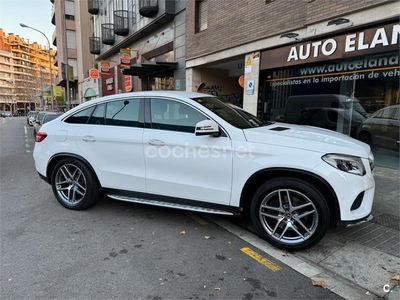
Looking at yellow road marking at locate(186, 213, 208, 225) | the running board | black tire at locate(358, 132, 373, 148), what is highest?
black tire at locate(358, 132, 373, 148)

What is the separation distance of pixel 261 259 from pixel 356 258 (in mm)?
1055

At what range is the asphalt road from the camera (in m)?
2.47

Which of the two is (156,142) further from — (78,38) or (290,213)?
(78,38)

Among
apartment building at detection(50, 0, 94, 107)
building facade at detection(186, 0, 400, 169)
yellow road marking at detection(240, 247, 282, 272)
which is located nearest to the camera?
yellow road marking at detection(240, 247, 282, 272)

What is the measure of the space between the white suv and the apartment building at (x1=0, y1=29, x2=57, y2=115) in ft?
347

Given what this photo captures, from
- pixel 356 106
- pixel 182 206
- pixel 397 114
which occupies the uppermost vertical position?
pixel 356 106

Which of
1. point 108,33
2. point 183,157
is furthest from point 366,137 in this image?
point 108,33

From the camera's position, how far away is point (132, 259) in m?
2.97

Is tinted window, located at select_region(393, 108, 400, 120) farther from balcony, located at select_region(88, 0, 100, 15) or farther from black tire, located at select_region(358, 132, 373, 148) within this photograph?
balcony, located at select_region(88, 0, 100, 15)

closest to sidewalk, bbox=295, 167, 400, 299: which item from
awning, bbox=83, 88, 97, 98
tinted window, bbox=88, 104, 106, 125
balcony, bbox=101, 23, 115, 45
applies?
tinted window, bbox=88, 104, 106, 125

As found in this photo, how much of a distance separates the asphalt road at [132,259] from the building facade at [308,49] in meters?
5.90

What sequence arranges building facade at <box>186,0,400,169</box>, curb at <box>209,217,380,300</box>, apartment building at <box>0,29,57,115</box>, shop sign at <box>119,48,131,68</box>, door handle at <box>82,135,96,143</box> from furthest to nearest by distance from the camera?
apartment building at <box>0,29,57,115</box> < shop sign at <box>119,48,131,68</box> < building facade at <box>186,0,400,169</box> < door handle at <box>82,135,96,143</box> < curb at <box>209,217,380,300</box>

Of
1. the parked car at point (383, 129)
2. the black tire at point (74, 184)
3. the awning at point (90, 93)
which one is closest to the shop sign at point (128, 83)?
the awning at point (90, 93)

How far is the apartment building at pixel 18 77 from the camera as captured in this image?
100 meters
